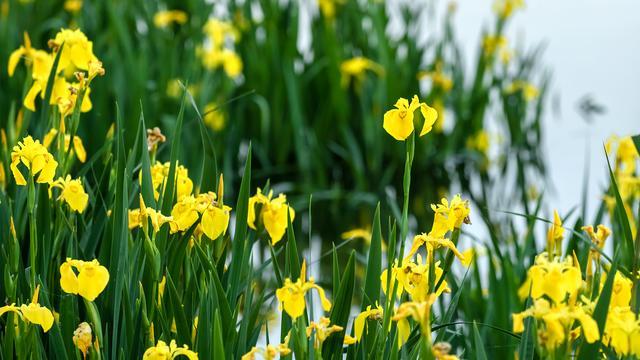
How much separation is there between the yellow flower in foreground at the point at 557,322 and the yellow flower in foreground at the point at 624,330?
0.12 feet

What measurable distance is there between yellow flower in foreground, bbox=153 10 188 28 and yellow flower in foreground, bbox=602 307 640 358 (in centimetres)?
269

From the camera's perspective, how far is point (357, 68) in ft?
12.0

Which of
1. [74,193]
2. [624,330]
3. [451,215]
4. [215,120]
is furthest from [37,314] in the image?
[215,120]

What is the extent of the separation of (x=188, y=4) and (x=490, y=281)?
2374 millimetres

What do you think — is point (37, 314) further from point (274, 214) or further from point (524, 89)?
point (524, 89)

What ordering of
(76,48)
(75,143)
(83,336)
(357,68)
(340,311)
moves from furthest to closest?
(357,68) < (75,143) < (76,48) < (340,311) < (83,336)

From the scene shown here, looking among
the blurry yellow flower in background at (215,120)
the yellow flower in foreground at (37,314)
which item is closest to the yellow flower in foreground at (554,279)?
the yellow flower in foreground at (37,314)

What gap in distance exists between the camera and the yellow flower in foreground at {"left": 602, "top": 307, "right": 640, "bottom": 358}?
46.0 inches

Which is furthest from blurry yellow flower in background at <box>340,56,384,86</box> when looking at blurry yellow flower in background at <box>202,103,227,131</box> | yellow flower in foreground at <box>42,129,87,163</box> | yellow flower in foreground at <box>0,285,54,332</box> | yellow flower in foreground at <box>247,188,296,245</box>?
yellow flower in foreground at <box>0,285,54,332</box>

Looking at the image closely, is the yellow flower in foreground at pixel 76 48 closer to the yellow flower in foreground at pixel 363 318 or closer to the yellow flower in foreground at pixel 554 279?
the yellow flower in foreground at pixel 363 318

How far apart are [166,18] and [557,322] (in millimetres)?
2743

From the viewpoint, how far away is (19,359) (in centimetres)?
134

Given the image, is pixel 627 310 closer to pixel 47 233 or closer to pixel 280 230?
pixel 280 230

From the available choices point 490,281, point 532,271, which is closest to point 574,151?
point 490,281
